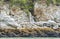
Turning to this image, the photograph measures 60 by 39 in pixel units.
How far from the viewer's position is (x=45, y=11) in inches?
1113

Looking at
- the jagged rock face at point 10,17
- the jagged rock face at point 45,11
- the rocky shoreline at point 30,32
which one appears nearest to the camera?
the rocky shoreline at point 30,32

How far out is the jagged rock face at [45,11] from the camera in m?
27.9

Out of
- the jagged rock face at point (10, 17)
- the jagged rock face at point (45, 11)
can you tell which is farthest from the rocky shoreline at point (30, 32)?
the jagged rock face at point (45, 11)

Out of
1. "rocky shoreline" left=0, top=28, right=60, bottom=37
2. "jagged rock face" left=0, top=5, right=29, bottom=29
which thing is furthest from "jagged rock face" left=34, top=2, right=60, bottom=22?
"rocky shoreline" left=0, top=28, right=60, bottom=37

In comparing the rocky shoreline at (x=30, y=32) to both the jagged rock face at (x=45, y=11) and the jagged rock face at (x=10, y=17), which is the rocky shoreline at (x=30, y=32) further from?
the jagged rock face at (x=45, y=11)

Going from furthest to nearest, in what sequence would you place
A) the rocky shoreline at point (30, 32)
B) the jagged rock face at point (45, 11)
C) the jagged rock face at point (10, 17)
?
the jagged rock face at point (45, 11), the jagged rock face at point (10, 17), the rocky shoreline at point (30, 32)

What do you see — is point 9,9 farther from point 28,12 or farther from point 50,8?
point 50,8

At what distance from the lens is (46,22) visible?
2661 centimetres

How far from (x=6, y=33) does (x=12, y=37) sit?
2.96 ft

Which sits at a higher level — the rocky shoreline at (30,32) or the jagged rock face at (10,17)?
the jagged rock face at (10,17)

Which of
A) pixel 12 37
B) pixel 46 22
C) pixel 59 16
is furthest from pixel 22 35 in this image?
pixel 59 16

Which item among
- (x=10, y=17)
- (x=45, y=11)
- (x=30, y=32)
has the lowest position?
(x=30, y=32)

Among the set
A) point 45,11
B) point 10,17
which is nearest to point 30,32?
point 10,17

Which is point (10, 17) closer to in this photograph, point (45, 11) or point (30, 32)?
point (30, 32)
